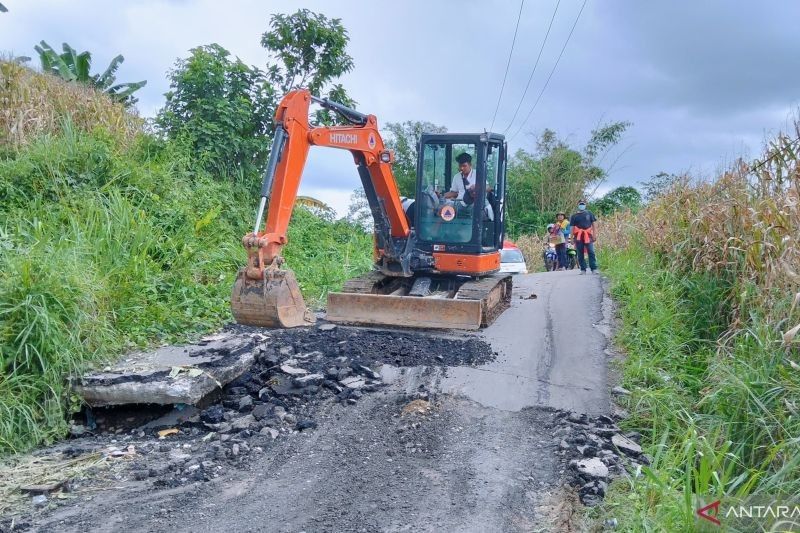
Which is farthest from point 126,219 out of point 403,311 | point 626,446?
point 626,446

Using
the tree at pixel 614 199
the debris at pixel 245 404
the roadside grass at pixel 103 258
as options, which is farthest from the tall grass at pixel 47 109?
the tree at pixel 614 199

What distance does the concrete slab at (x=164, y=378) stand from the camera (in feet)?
19.8

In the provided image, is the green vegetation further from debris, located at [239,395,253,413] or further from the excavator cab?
the excavator cab

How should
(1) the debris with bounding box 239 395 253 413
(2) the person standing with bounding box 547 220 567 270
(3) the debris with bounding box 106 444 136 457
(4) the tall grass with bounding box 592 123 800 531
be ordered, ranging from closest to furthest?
(4) the tall grass with bounding box 592 123 800 531 → (3) the debris with bounding box 106 444 136 457 → (1) the debris with bounding box 239 395 253 413 → (2) the person standing with bounding box 547 220 567 270

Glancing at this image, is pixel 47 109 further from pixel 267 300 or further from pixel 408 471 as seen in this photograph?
pixel 408 471

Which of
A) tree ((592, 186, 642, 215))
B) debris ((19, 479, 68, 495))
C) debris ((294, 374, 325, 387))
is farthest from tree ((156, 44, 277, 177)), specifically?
tree ((592, 186, 642, 215))

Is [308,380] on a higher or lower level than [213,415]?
higher

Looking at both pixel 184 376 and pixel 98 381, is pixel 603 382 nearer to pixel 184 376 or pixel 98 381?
pixel 184 376

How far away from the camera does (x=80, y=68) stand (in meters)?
19.0

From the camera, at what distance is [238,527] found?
13.0ft

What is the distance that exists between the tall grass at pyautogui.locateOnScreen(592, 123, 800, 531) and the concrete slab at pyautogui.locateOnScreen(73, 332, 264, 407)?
3653mm

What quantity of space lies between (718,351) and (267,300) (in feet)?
12.8

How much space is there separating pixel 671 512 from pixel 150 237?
7.94 meters

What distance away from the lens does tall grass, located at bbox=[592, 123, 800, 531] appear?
3.97m
